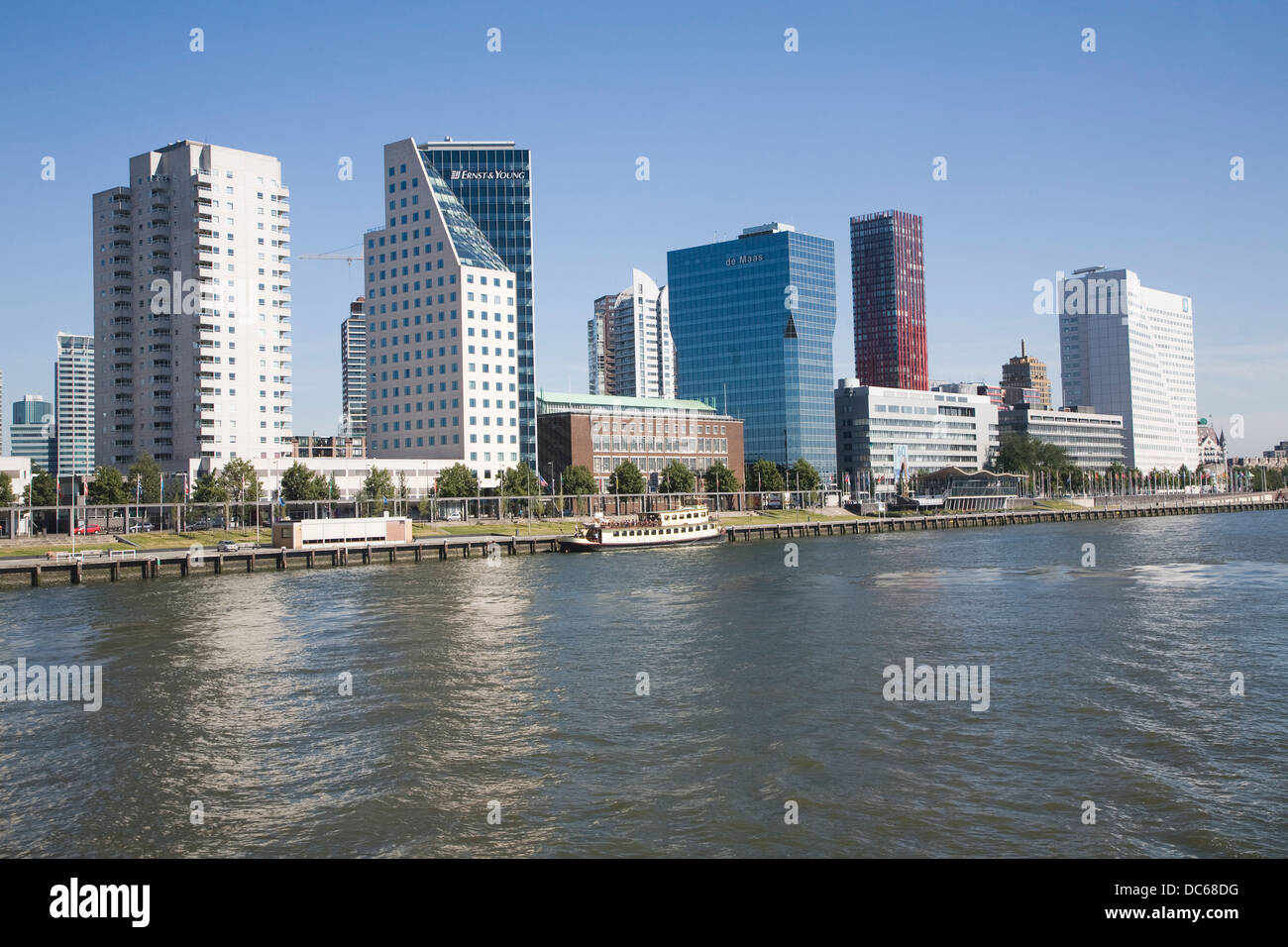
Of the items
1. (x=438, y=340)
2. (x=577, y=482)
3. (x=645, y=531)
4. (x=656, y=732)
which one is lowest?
(x=656, y=732)

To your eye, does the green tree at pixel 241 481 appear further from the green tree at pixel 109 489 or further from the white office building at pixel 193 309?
the white office building at pixel 193 309

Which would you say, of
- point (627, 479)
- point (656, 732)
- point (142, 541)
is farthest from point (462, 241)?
point (656, 732)

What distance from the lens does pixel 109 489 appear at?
5871 inches

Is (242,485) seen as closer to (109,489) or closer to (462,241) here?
(109,489)

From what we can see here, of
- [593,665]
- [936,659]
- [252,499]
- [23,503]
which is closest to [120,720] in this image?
[593,665]

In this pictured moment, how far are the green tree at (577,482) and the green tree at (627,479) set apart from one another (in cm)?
566

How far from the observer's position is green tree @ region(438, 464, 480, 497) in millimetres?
166875

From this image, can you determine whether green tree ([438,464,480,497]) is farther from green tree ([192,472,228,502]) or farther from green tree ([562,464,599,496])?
green tree ([192,472,228,502])

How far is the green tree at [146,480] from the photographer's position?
512 feet

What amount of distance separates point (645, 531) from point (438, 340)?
69.5m

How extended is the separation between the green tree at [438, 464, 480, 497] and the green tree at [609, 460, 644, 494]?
30.2 m

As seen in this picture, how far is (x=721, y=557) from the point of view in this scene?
4798 inches
